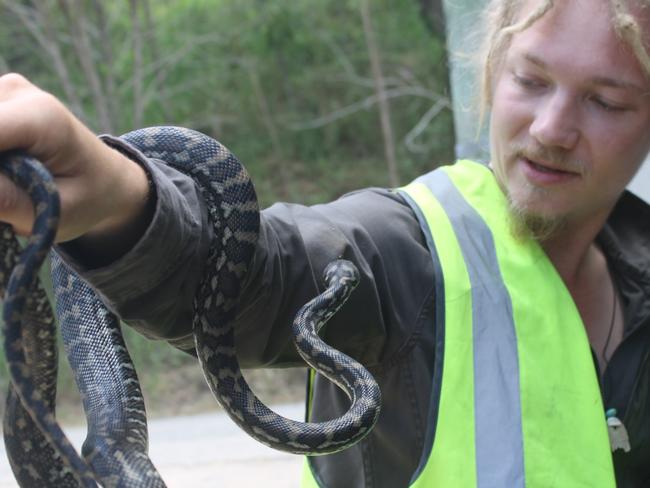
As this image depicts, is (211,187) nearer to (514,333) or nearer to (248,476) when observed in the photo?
(514,333)

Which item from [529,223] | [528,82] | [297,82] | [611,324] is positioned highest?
[528,82]

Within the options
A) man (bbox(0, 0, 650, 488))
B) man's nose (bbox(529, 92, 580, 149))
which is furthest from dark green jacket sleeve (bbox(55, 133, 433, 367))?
man's nose (bbox(529, 92, 580, 149))

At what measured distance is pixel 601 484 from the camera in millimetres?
1680

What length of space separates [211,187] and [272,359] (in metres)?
0.33

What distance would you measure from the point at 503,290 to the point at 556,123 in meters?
0.32

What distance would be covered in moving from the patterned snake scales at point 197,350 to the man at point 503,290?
0.06m

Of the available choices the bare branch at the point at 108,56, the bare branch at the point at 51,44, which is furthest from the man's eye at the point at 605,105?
the bare branch at the point at 108,56

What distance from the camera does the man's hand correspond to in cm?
90

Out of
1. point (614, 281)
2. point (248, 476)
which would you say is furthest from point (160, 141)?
point (248, 476)

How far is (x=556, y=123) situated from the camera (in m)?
1.73

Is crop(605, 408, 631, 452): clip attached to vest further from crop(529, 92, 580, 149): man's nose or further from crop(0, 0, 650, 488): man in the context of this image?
crop(529, 92, 580, 149): man's nose

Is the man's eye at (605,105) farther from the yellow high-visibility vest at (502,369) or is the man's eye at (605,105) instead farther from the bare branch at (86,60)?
the bare branch at (86,60)

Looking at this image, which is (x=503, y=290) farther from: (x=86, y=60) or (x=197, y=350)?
(x=86, y=60)

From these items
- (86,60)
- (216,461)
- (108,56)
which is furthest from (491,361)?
(108,56)
